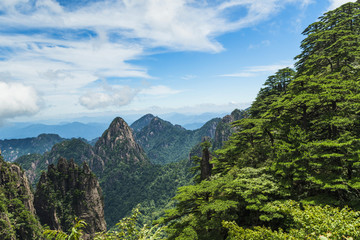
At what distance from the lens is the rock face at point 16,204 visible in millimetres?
49359

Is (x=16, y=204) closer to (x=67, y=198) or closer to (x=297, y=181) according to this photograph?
(x=67, y=198)

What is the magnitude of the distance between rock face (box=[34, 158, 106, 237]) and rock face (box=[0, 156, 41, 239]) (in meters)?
7.81

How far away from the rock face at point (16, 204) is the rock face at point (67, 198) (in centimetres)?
781

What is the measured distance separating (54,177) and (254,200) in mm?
88490

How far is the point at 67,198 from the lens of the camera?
78.7m

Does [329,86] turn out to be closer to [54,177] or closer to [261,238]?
[261,238]

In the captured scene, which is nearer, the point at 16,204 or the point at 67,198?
the point at 16,204

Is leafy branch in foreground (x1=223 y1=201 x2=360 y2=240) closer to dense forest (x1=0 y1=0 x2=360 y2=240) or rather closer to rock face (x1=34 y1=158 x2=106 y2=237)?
dense forest (x1=0 y1=0 x2=360 y2=240)

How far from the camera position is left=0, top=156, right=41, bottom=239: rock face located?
162ft

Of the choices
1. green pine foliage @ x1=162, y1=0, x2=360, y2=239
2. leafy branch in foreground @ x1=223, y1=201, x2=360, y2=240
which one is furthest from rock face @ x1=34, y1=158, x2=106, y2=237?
leafy branch in foreground @ x1=223, y1=201, x2=360, y2=240

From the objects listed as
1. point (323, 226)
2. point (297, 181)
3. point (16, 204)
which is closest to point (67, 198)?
point (16, 204)

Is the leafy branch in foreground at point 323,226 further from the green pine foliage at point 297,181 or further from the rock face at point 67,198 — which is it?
the rock face at point 67,198

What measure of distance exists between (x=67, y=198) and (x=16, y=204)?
78.9ft

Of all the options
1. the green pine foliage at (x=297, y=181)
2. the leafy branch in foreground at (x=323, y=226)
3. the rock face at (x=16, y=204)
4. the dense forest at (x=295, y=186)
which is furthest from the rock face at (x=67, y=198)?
the leafy branch in foreground at (x=323, y=226)
